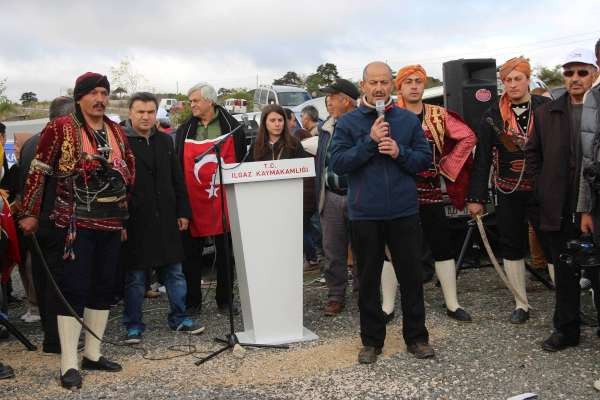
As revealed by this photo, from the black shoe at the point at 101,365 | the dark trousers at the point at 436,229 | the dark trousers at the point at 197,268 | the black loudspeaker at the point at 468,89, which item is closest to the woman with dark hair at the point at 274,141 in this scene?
the dark trousers at the point at 197,268

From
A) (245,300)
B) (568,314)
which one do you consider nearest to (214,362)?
(245,300)

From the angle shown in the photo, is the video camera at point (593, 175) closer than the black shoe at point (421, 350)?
Yes

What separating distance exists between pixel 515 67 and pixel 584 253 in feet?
5.97

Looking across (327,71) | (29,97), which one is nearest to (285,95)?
(327,71)

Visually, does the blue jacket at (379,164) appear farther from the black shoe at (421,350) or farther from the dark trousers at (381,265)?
the black shoe at (421,350)

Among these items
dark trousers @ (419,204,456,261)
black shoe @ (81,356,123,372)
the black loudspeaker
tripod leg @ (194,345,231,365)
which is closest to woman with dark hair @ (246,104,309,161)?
dark trousers @ (419,204,456,261)

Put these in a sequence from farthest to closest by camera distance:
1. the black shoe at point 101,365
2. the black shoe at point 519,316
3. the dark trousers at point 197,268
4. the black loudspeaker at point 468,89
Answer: the black loudspeaker at point 468,89
the dark trousers at point 197,268
the black shoe at point 519,316
the black shoe at point 101,365

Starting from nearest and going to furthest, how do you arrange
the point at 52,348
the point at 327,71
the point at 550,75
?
the point at 52,348, the point at 550,75, the point at 327,71

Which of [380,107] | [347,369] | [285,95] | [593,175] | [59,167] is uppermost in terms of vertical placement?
[285,95]

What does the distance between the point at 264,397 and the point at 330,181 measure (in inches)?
90.7

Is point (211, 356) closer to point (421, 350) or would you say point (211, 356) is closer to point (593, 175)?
point (421, 350)

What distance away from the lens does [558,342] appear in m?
4.80

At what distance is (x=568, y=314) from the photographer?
4.79 meters

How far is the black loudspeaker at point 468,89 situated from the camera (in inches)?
329
